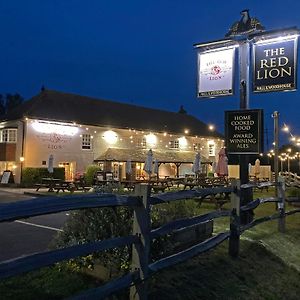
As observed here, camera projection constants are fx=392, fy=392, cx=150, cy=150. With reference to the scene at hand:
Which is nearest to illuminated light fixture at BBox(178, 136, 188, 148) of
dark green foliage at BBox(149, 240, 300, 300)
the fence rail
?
dark green foliage at BBox(149, 240, 300, 300)

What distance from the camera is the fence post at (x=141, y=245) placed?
156 inches

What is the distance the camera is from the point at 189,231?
5953 millimetres

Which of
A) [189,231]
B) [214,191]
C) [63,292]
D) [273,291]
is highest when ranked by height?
[214,191]

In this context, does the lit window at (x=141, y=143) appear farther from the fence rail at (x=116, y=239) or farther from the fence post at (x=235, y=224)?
the fence rail at (x=116, y=239)

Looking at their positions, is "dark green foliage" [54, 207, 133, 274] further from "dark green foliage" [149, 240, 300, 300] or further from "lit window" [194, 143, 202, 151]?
"lit window" [194, 143, 202, 151]

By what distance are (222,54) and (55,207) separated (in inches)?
277

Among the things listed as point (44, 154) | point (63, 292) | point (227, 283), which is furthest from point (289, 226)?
point (44, 154)

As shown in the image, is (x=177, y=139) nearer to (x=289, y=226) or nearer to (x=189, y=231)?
(x=289, y=226)

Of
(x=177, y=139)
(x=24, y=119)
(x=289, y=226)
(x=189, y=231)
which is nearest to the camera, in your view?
(x=189, y=231)

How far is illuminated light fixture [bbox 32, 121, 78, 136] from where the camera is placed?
30.2 meters

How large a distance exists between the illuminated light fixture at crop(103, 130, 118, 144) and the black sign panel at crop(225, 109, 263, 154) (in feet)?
90.6

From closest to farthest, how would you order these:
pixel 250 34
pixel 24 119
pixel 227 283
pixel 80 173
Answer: pixel 227 283 → pixel 250 34 → pixel 24 119 → pixel 80 173

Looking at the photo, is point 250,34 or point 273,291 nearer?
point 273,291

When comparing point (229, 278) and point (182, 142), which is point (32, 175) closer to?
point (182, 142)
